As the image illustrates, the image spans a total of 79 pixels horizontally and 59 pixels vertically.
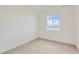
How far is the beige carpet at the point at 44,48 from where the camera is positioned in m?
0.97

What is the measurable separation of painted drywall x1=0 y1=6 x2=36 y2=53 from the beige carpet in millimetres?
41

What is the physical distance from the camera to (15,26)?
0.96 metres

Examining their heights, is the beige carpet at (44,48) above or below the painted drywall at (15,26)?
below

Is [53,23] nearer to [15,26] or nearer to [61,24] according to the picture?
[61,24]

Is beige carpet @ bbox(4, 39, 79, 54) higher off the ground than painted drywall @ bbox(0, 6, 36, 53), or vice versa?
painted drywall @ bbox(0, 6, 36, 53)

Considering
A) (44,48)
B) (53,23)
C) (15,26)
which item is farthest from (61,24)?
(15,26)

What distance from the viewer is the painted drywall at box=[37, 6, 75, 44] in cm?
95

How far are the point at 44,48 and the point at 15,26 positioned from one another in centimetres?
27

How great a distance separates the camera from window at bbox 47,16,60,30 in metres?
0.98

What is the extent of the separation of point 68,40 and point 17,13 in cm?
43

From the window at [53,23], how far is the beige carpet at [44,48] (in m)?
0.11
